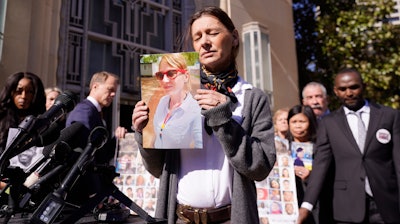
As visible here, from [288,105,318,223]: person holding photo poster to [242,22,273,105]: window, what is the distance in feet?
13.1

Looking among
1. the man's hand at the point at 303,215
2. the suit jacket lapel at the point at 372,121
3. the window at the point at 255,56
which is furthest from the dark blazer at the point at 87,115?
the window at the point at 255,56

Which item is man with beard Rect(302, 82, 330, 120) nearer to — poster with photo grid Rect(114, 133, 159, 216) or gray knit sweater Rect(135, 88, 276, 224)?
poster with photo grid Rect(114, 133, 159, 216)

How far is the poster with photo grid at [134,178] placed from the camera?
108 inches

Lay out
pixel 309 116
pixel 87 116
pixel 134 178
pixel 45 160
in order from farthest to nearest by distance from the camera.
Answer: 1. pixel 309 116
2. pixel 134 178
3. pixel 87 116
4. pixel 45 160

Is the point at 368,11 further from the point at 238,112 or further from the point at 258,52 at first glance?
the point at 238,112

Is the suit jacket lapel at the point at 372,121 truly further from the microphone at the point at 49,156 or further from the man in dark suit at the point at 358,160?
the microphone at the point at 49,156

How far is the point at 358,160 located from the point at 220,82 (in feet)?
5.15

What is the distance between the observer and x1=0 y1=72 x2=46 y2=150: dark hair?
92.1 inches

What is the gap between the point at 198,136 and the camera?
3.94 ft

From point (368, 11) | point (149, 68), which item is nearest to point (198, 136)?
point (149, 68)

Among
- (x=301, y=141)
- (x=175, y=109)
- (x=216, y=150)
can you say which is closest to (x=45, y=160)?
(x=175, y=109)

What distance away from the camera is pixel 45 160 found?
1088 millimetres

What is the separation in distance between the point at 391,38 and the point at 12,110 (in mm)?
8751

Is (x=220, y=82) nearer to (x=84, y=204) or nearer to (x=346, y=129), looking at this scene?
(x=84, y=204)
